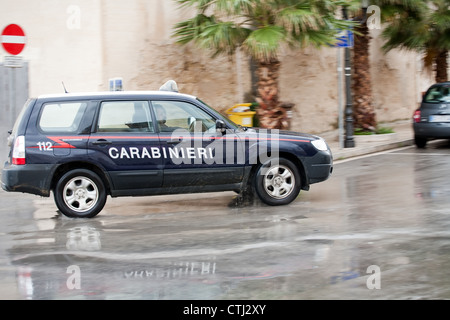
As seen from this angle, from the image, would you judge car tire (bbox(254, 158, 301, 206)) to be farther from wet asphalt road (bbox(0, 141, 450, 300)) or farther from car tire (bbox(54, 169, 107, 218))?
car tire (bbox(54, 169, 107, 218))

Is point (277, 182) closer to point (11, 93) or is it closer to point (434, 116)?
point (11, 93)

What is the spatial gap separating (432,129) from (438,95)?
3.05 ft

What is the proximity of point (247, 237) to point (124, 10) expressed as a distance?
9635 millimetres

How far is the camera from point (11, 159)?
31.0ft

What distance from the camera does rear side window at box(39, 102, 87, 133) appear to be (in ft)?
30.9

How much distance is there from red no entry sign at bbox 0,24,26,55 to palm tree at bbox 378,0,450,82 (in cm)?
916

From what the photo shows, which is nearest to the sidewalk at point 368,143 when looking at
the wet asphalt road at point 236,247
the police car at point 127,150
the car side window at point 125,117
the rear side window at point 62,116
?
the wet asphalt road at point 236,247

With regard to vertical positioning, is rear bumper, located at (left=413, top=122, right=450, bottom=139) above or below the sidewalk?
above

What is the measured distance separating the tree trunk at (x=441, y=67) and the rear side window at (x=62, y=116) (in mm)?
14264

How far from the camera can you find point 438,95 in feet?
54.2

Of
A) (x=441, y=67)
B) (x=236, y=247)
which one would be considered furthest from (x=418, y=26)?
(x=236, y=247)

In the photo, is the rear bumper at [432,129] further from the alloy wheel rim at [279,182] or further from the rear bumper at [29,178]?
the rear bumper at [29,178]

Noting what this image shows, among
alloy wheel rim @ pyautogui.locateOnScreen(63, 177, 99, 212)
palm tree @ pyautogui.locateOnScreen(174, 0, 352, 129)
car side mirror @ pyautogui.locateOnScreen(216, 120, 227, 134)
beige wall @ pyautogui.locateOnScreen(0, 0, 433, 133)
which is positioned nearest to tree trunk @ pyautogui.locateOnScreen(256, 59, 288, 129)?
palm tree @ pyautogui.locateOnScreen(174, 0, 352, 129)
